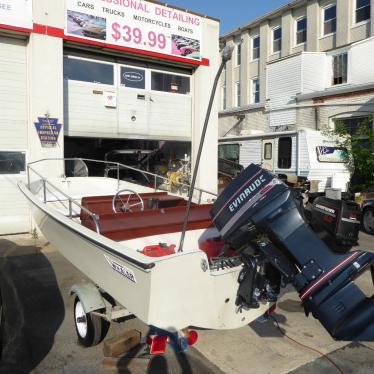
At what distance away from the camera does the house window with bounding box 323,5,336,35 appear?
20531 mm

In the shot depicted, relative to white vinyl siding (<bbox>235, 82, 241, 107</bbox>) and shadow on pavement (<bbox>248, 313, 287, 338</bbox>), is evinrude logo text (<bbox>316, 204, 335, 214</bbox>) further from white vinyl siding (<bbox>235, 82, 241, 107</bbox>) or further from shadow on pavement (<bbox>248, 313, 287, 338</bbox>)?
white vinyl siding (<bbox>235, 82, 241, 107</bbox>)

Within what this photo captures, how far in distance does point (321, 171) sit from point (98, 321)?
920 centimetres

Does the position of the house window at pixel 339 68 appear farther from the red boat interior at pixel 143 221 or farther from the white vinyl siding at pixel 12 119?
the red boat interior at pixel 143 221

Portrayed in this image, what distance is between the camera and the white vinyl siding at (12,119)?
7910 millimetres

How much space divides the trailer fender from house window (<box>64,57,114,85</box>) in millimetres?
6242

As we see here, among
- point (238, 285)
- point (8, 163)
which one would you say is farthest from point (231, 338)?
point (8, 163)

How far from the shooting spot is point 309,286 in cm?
278

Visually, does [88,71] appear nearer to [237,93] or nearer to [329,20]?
[329,20]

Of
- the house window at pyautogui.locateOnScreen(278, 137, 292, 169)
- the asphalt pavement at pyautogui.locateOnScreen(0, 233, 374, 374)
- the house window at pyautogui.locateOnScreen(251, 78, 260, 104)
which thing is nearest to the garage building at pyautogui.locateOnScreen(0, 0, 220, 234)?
the house window at pyautogui.locateOnScreen(278, 137, 292, 169)

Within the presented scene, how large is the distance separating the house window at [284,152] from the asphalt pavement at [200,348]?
7404mm

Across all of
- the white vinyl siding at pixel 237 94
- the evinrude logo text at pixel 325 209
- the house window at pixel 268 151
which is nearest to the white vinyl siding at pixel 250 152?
the house window at pixel 268 151

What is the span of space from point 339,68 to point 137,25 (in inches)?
471

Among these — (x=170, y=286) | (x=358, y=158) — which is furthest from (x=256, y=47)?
(x=170, y=286)

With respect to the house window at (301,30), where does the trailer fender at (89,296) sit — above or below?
below
